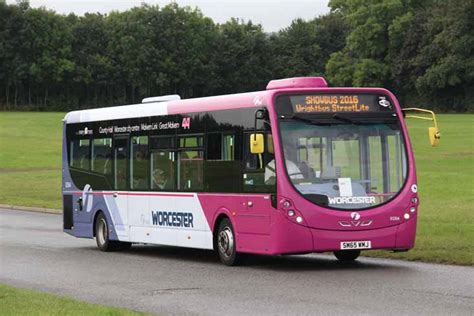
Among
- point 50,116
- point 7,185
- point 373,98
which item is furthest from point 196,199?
point 50,116

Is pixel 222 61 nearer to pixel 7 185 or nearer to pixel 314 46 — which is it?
pixel 314 46

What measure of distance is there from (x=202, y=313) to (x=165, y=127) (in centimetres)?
866

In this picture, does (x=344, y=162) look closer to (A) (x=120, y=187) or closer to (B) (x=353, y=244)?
(B) (x=353, y=244)

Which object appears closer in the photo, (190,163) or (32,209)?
(190,163)

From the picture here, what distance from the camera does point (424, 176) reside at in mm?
42219

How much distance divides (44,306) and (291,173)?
5522mm

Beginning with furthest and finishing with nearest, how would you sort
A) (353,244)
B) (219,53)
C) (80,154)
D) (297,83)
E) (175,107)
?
(219,53) → (80,154) → (175,107) → (297,83) → (353,244)

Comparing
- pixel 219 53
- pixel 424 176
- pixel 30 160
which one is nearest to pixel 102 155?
pixel 424 176

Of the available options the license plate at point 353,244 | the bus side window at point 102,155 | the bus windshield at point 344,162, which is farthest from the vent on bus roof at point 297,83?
the bus side window at point 102,155

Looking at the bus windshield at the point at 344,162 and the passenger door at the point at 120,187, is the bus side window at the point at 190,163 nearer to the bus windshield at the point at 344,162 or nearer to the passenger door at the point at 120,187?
the passenger door at the point at 120,187

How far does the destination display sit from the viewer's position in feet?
56.0

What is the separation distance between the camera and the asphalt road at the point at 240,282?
40.3ft

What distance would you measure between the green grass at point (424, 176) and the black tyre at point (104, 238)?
5437mm

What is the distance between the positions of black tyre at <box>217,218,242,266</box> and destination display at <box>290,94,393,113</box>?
2252 mm
